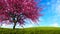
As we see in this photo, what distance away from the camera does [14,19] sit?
1623 cm

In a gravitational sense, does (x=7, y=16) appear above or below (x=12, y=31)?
above

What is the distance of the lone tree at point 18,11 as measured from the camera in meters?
16.0

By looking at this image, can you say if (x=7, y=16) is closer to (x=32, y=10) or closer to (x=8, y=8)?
(x=8, y=8)

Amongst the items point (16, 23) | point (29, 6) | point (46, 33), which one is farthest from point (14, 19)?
point (46, 33)

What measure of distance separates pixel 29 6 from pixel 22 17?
863 millimetres

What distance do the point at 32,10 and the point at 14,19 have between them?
52.3 inches

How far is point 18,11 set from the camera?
15.9 metres

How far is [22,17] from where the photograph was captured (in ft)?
53.3

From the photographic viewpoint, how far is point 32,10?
631 inches

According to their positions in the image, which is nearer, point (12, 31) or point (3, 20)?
point (12, 31)

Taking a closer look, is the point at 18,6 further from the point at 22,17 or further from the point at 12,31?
the point at 12,31

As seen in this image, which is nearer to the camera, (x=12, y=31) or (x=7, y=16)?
(x=12, y=31)

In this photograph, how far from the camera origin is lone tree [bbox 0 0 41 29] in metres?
16.0

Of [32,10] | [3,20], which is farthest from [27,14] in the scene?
[3,20]
